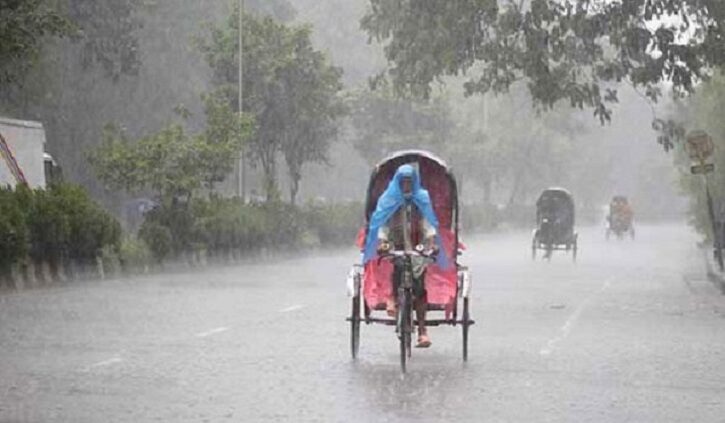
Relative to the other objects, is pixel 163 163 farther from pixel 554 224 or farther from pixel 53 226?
pixel 554 224

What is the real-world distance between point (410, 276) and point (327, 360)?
134 centimetres

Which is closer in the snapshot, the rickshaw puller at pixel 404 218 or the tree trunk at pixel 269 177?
the rickshaw puller at pixel 404 218

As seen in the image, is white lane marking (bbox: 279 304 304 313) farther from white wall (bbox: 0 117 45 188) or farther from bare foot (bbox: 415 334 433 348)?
white wall (bbox: 0 117 45 188)

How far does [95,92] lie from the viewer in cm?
6631

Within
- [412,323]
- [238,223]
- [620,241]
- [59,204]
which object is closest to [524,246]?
[620,241]

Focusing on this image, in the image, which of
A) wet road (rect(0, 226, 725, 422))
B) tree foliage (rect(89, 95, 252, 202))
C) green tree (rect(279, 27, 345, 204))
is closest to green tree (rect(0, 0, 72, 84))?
wet road (rect(0, 226, 725, 422))

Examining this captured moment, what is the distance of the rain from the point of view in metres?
14.3

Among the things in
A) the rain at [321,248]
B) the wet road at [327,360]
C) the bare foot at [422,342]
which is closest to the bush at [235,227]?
the rain at [321,248]

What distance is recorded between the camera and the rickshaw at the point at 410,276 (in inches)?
628

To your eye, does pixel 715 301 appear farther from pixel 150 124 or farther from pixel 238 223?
pixel 150 124

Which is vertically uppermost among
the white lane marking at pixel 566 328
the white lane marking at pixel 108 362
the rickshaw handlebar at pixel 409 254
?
the rickshaw handlebar at pixel 409 254

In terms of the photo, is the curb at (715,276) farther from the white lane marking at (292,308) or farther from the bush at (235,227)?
the bush at (235,227)

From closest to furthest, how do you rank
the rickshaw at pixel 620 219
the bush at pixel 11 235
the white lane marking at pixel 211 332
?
the white lane marking at pixel 211 332, the bush at pixel 11 235, the rickshaw at pixel 620 219

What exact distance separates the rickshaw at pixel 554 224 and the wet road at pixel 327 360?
20.2 meters
